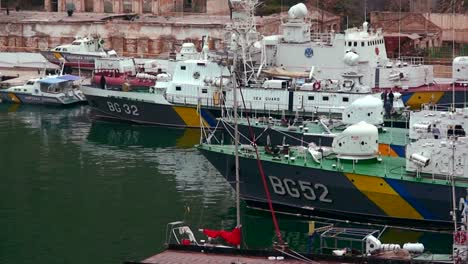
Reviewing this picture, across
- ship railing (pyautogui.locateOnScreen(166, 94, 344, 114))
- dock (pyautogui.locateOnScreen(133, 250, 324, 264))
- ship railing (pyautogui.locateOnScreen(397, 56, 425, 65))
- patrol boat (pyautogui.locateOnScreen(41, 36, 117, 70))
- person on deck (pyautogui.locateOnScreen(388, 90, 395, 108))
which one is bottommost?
dock (pyautogui.locateOnScreen(133, 250, 324, 264))

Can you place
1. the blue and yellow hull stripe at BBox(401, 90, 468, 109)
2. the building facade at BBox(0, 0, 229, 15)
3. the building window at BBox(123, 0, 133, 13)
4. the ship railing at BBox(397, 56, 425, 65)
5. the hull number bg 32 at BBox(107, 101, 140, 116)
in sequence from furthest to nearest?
the building window at BBox(123, 0, 133, 13)
the building facade at BBox(0, 0, 229, 15)
the ship railing at BBox(397, 56, 425, 65)
the hull number bg 32 at BBox(107, 101, 140, 116)
the blue and yellow hull stripe at BBox(401, 90, 468, 109)

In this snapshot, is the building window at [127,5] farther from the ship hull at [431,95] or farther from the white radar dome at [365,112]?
the white radar dome at [365,112]

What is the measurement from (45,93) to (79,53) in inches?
223

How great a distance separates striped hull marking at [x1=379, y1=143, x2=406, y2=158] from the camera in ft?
119

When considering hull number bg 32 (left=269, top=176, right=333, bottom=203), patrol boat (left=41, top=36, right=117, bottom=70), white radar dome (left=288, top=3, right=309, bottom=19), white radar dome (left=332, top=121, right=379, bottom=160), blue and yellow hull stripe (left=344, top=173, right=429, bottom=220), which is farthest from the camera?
patrol boat (left=41, top=36, right=117, bottom=70)

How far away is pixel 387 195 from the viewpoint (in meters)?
33.1

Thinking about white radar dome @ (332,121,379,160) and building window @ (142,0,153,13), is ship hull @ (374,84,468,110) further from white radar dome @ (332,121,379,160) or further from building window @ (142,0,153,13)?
building window @ (142,0,153,13)

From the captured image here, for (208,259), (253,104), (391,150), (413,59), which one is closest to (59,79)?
(253,104)

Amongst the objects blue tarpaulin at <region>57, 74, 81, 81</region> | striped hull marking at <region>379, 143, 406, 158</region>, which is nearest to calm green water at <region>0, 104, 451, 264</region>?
striped hull marking at <region>379, 143, 406, 158</region>

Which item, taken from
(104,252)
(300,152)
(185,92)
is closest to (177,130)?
(185,92)

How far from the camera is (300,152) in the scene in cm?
3478

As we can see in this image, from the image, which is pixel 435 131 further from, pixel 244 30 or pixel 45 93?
pixel 45 93

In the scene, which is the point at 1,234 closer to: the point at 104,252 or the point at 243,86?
the point at 104,252

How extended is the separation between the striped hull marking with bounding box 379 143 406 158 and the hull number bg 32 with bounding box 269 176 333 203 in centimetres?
273
